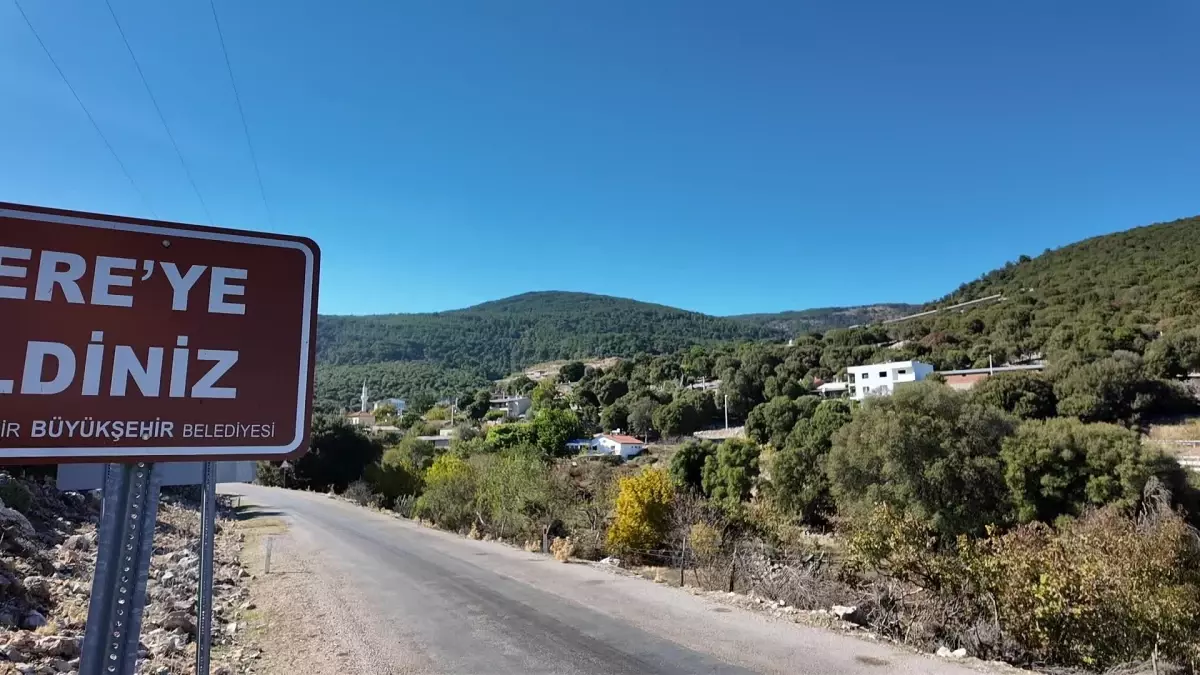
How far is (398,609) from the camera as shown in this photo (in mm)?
10977

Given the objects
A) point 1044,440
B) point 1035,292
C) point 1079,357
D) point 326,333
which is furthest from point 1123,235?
point 326,333

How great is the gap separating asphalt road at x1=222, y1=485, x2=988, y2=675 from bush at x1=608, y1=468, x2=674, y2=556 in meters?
3.84

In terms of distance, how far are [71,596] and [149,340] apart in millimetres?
8970

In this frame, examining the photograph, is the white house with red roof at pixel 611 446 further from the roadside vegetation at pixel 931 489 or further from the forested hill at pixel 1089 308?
the forested hill at pixel 1089 308

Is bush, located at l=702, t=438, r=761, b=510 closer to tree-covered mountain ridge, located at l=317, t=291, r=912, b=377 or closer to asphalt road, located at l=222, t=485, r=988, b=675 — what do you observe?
asphalt road, located at l=222, t=485, r=988, b=675

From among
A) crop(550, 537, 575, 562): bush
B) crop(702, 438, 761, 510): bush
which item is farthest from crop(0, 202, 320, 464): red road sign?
crop(702, 438, 761, 510): bush

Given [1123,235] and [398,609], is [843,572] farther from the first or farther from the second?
[1123,235]

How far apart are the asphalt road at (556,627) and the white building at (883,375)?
147 ft

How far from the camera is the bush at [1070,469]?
21609 mm

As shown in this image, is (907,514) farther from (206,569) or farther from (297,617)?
(206,569)

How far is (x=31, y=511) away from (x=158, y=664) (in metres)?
8.42

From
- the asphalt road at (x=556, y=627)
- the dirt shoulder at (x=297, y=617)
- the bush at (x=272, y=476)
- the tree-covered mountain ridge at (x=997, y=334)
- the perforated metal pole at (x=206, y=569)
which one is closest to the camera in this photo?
the perforated metal pole at (x=206, y=569)

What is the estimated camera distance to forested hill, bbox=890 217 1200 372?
46.1m

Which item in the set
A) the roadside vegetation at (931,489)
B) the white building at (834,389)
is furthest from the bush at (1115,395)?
the white building at (834,389)
